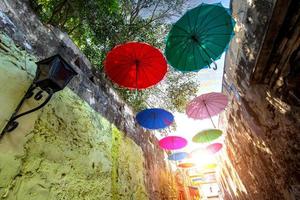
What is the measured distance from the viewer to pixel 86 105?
3520mm

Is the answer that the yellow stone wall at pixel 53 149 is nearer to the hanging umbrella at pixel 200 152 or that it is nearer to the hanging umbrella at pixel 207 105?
the hanging umbrella at pixel 207 105

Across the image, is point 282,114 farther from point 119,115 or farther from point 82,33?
point 82,33

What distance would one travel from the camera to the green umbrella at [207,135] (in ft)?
19.7

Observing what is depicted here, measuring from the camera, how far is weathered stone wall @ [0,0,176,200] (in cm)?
227

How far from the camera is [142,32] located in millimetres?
7000

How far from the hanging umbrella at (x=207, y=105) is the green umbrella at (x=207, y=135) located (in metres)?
0.52

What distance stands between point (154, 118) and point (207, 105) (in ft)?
4.75

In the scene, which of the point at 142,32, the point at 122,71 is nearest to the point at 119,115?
the point at 122,71

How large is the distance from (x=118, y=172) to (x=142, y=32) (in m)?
4.58

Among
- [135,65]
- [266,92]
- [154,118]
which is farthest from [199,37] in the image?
[154,118]

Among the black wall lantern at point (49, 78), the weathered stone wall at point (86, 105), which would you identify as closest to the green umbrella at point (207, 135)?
the weathered stone wall at point (86, 105)

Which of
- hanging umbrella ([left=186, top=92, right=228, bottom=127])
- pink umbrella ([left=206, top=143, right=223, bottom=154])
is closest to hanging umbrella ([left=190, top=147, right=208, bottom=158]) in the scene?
pink umbrella ([left=206, top=143, right=223, bottom=154])

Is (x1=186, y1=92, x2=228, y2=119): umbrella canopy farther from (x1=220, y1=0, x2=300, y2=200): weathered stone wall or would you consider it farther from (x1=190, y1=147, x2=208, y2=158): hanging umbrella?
(x1=190, y1=147, x2=208, y2=158): hanging umbrella

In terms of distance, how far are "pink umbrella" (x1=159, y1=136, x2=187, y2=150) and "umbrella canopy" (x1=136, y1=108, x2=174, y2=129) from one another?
1.78 m
